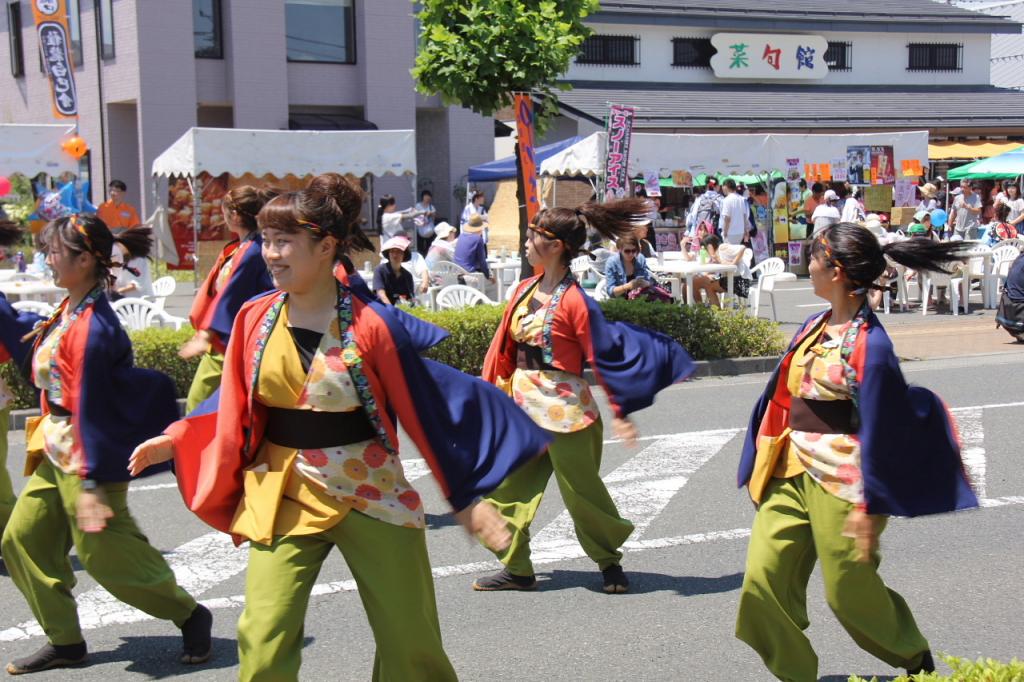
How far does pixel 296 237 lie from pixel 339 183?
76cm

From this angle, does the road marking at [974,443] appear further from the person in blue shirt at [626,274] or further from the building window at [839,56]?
the building window at [839,56]

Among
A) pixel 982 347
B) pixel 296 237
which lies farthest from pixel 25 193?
pixel 296 237

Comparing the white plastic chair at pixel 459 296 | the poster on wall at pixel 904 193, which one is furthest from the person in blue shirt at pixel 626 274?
the poster on wall at pixel 904 193

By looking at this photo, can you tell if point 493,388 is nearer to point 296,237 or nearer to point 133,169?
point 296,237

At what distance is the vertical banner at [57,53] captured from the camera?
20.5 metres

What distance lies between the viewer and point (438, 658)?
3.64 metres

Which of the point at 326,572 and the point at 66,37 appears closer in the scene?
the point at 326,572

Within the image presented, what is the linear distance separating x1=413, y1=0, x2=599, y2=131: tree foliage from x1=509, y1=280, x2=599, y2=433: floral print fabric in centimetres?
655

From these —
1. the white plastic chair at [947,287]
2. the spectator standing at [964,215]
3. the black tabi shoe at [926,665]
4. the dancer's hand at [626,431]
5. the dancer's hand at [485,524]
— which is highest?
the spectator standing at [964,215]

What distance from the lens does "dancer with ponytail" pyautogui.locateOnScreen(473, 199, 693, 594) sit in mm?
5770

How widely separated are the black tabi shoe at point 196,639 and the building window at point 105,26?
2332 centimetres

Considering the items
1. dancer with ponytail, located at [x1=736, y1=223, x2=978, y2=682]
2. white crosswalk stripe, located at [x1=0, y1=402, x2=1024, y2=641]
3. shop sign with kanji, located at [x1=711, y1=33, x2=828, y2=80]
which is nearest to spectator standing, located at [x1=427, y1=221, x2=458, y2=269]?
white crosswalk stripe, located at [x1=0, y1=402, x2=1024, y2=641]

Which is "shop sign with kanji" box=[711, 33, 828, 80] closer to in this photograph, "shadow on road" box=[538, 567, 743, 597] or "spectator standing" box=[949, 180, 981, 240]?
"spectator standing" box=[949, 180, 981, 240]

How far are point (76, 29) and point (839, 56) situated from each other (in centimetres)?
1919
